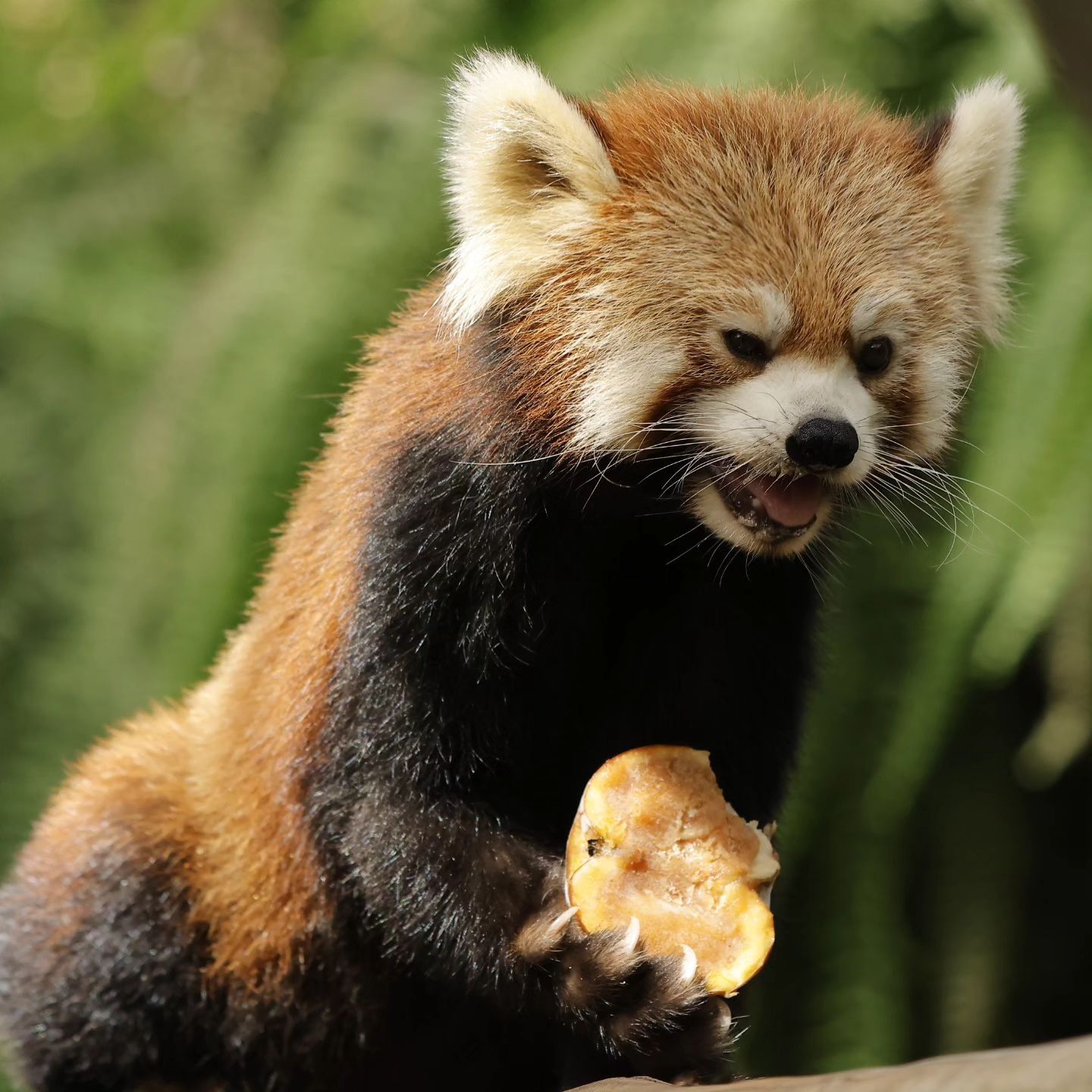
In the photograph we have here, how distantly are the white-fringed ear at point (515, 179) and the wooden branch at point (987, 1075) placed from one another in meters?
0.82

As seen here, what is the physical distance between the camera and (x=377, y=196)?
2.59m

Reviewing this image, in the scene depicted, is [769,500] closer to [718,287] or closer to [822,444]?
[822,444]

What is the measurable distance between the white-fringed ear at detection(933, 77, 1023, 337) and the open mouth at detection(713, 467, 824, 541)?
0.34 m

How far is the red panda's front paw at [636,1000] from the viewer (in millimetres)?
1515

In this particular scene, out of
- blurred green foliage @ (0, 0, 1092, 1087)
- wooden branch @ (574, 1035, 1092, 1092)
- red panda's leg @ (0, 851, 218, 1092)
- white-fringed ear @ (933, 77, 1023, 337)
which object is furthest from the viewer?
blurred green foliage @ (0, 0, 1092, 1087)

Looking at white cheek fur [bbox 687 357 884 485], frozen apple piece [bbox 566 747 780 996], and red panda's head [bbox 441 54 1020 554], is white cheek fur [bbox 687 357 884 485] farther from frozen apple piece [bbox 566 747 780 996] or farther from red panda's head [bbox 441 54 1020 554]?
frozen apple piece [bbox 566 747 780 996]

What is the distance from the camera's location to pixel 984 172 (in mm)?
1751

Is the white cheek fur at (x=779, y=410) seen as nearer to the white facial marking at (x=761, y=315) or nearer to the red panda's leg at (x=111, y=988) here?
the white facial marking at (x=761, y=315)

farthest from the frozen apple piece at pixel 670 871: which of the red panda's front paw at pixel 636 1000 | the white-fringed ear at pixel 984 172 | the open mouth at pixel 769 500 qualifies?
the white-fringed ear at pixel 984 172

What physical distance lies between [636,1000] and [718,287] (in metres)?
0.67

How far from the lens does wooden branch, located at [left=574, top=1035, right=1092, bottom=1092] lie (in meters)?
0.94

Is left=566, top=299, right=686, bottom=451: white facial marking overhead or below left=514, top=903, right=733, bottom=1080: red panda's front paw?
overhead

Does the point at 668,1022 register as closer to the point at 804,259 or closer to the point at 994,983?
the point at 804,259

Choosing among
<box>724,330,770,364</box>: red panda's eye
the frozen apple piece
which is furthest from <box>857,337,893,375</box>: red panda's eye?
the frozen apple piece
